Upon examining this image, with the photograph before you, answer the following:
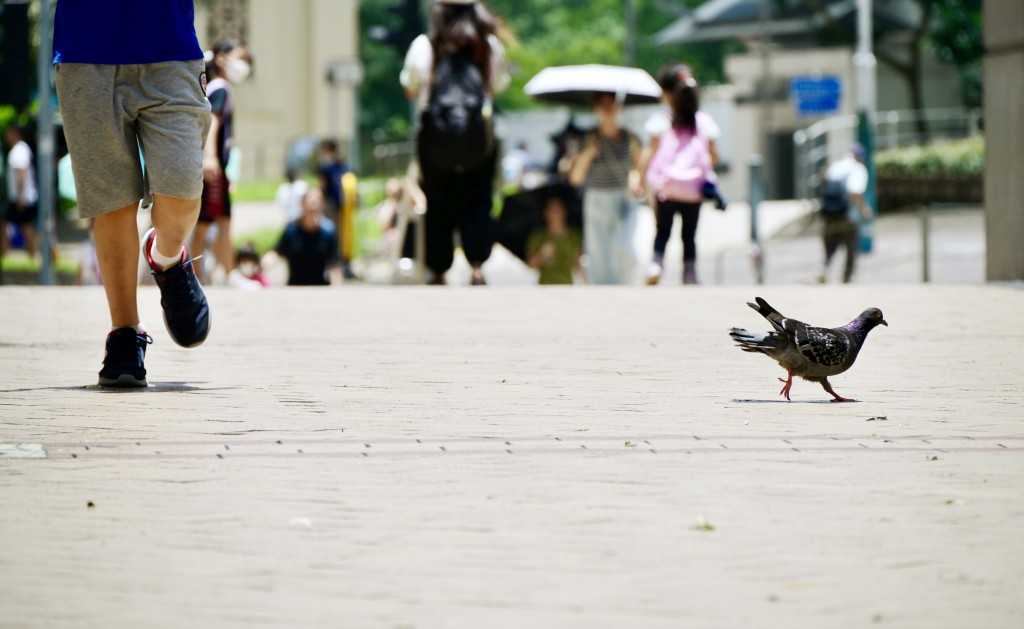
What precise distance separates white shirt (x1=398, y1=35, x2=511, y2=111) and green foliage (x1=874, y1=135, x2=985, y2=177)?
80.2ft

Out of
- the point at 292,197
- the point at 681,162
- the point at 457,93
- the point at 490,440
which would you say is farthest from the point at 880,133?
the point at 490,440

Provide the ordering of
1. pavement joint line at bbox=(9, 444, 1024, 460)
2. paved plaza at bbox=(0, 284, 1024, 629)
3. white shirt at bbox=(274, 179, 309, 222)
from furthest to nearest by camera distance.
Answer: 1. white shirt at bbox=(274, 179, 309, 222)
2. pavement joint line at bbox=(9, 444, 1024, 460)
3. paved plaza at bbox=(0, 284, 1024, 629)

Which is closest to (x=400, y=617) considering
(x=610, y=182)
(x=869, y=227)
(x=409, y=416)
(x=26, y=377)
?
(x=409, y=416)

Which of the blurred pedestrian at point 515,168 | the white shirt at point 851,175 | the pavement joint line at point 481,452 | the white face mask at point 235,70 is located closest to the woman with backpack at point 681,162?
the white face mask at point 235,70

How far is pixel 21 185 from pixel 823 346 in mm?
18364

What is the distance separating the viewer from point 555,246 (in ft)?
48.2

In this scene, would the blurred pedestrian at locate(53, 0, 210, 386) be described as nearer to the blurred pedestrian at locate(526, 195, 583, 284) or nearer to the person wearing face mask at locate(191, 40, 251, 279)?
the person wearing face mask at locate(191, 40, 251, 279)

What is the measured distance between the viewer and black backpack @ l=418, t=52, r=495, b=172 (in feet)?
36.2

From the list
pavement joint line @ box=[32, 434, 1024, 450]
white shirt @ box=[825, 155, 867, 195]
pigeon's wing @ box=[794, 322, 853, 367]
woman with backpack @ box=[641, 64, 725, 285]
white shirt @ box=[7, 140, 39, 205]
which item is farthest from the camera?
white shirt @ box=[825, 155, 867, 195]

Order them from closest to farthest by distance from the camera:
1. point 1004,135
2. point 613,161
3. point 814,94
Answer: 1. point 1004,135
2. point 613,161
3. point 814,94

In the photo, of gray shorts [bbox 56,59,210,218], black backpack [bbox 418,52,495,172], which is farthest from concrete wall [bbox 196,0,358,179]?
gray shorts [bbox 56,59,210,218]

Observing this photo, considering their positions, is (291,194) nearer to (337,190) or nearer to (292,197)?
(292,197)

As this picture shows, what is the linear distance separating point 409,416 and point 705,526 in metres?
1.83

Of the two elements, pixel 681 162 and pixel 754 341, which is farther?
pixel 681 162
